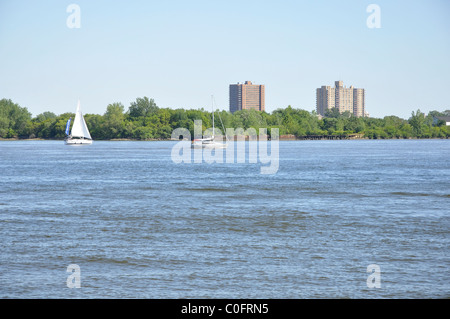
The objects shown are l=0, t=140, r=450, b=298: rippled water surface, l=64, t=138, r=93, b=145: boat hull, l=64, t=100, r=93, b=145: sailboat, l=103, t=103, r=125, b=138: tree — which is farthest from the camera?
l=103, t=103, r=125, b=138: tree

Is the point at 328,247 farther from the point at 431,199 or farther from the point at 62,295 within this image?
the point at 431,199

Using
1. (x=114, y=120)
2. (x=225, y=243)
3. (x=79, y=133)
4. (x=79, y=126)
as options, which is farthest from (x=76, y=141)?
(x=225, y=243)

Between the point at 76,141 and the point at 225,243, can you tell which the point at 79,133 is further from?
the point at 225,243

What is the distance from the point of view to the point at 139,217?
65.1 ft

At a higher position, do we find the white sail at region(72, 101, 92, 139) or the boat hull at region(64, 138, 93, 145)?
the white sail at region(72, 101, 92, 139)

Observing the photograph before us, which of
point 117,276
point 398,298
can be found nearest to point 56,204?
point 117,276

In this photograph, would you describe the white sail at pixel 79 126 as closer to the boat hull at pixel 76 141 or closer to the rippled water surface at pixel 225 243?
the boat hull at pixel 76 141

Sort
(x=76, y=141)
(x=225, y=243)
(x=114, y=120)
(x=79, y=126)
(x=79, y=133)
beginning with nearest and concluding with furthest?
(x=225, y=243)
(x=79, y=126)
(x=79, y=133)
(x=76, y=141)
(x=114, y=120)

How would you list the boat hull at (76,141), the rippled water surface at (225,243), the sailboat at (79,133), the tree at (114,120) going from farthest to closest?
1. the tree at (114,120)
2. the boat hull at (76,141)
3. the sailboat at (79,133)
4. the rippled water surface at (225,243)

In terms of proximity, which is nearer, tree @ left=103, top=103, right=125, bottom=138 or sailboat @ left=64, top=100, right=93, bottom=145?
sailboat @ left=64, top=100, right=93, bottom=145

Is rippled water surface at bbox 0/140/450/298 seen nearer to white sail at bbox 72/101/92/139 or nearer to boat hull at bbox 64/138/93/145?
white sail at bbox 72/101/92/139

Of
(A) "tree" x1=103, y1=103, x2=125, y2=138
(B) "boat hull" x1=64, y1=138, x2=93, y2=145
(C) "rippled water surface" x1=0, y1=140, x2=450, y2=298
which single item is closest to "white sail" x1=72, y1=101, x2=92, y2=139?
(B) "boat hull" x1=64, y1=138, x2=93, y2=145

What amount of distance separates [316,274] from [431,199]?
1506 centimetres

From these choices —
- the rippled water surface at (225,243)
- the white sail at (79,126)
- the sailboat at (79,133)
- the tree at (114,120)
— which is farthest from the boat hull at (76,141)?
the rippled water surface at (225,243)
